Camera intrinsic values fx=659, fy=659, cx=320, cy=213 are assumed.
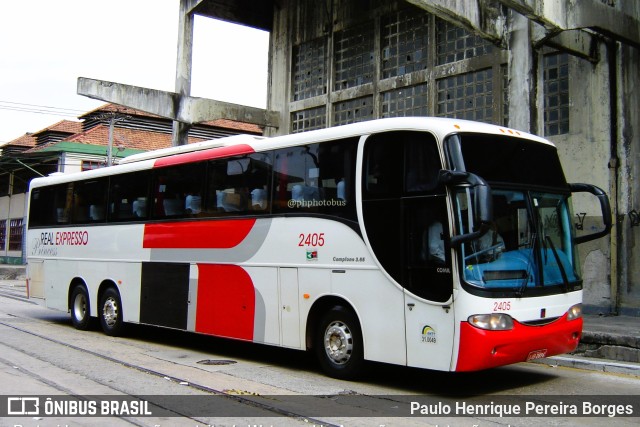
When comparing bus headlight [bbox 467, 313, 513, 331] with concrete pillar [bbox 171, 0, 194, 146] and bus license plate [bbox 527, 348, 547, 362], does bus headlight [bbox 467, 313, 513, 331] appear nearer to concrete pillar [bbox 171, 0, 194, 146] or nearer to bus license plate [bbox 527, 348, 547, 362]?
bus license plate [bbox 527, 348, 547, 362]

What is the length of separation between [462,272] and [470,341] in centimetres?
73

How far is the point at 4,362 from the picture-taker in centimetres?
941

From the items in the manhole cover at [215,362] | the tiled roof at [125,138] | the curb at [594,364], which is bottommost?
the manhole cover at [215,362]

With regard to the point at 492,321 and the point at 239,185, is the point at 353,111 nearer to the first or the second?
the point at 239,185

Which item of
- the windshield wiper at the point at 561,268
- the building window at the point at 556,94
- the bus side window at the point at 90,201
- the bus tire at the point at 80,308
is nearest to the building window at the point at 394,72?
the building window at the point at 556,94

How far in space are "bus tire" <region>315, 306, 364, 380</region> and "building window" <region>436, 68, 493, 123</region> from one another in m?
8.82

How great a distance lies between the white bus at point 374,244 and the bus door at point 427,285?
2cm

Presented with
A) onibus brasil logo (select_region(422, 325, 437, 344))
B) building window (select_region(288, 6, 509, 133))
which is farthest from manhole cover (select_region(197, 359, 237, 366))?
building window (select_region(288, 6, 509, 133))

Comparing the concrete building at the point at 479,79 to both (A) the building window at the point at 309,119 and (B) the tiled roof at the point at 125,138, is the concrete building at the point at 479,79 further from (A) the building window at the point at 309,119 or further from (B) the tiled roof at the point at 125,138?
(B) the tiled roof at the point at 125,138

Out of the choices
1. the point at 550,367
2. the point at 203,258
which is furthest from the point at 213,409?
the point at 550,367

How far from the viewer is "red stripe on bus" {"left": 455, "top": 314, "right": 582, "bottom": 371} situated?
697cm

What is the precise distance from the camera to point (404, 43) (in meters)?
18.5

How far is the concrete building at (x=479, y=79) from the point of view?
13.5 meters

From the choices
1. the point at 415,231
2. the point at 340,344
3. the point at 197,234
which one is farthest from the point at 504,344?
the point at 197,234
